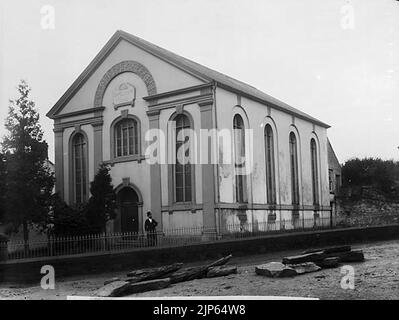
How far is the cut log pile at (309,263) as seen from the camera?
663 cm

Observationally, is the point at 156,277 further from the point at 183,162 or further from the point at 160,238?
the point at 183,162

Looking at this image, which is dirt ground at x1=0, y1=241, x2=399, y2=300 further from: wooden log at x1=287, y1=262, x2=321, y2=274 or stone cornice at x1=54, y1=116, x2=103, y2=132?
stone cornice at x1=54, y1=116, x2=103, y2=132

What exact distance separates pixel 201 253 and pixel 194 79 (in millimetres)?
4589

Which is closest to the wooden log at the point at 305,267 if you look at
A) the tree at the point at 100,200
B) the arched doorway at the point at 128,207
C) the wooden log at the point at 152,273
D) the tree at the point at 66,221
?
the wooden log at the point at 152,273

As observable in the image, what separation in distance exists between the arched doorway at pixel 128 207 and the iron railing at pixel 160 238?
0.87 m

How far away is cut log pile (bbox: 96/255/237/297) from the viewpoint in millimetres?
5750

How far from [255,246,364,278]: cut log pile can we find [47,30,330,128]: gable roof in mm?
2045

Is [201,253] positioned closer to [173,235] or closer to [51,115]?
[173,235]

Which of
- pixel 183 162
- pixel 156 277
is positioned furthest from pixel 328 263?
pixel 183 162

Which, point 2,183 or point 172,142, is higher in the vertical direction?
point 172,142

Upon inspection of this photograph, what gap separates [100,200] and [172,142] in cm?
201

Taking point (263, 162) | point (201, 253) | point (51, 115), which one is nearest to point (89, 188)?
point (51, 115)

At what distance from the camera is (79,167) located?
1000cm

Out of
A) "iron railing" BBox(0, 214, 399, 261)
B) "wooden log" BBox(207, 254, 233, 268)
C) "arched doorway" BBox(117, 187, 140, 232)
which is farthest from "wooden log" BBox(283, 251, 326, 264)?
"arched doorway" BBox(117, 187, 140, 232)
